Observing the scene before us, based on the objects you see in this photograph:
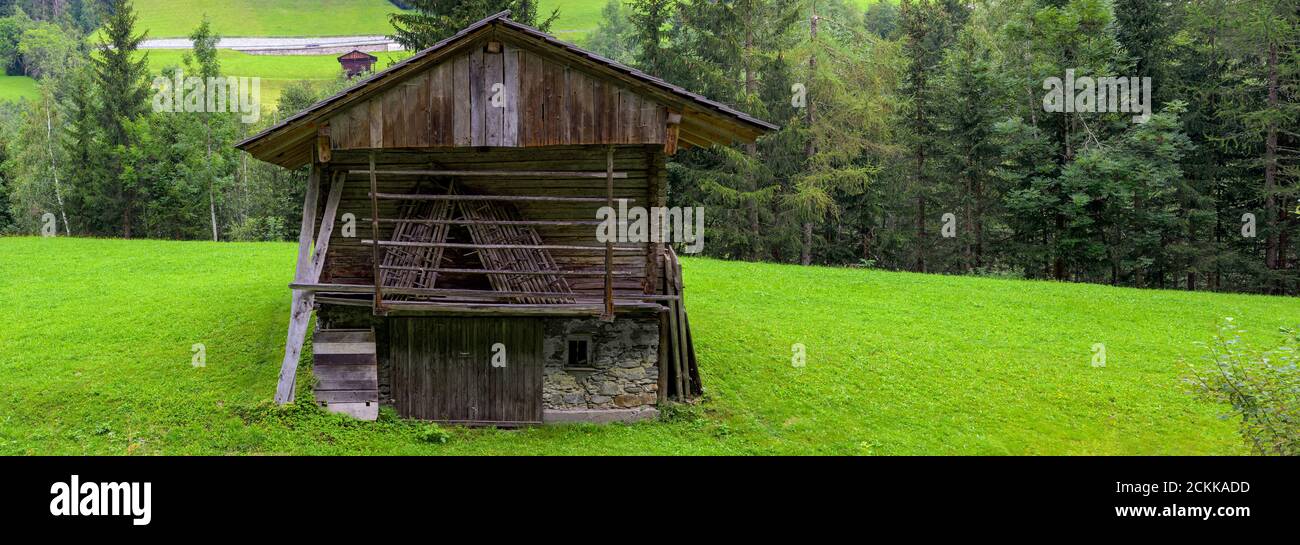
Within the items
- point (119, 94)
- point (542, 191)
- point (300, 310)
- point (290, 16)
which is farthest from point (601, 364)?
point (290, 16)

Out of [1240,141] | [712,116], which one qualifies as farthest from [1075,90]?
[712,116]

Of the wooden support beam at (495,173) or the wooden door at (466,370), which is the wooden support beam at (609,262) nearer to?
the wooden support beam at (495,173)

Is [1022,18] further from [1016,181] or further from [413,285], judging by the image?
[413,285]

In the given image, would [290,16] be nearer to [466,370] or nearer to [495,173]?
[466,370]

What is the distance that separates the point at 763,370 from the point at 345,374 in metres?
8.77

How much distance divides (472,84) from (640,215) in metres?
Answer: 3.69

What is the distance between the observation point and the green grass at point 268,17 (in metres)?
127

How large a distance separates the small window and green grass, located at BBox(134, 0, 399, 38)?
117787 mm

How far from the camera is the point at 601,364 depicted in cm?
1585

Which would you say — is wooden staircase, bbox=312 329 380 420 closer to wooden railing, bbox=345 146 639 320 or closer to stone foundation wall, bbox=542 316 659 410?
wooden railing, bbox=345 146 639 320

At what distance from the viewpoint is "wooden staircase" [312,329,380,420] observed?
15.1 metres

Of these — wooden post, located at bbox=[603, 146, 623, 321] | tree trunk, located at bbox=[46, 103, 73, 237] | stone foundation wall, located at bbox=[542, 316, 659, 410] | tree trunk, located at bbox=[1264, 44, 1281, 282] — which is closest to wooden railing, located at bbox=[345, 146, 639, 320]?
wooden post, located at bbox=[603, 146, 623, 321]

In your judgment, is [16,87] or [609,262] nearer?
[609,262]

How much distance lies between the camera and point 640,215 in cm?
1593
